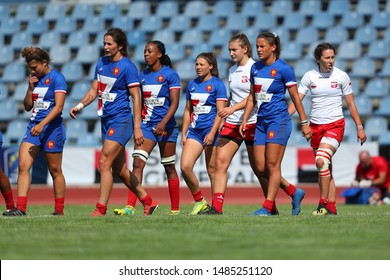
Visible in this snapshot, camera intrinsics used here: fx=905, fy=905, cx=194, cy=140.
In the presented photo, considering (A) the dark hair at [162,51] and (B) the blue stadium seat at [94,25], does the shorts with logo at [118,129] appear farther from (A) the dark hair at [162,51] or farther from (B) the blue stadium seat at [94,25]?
(B) the blue stadium seat at [94,25]

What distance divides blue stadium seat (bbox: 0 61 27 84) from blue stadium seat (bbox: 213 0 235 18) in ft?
21.1

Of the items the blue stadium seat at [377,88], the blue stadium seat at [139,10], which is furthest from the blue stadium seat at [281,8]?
the blue stadium seat at [139,10]

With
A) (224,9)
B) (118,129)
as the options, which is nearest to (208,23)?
(224,9)

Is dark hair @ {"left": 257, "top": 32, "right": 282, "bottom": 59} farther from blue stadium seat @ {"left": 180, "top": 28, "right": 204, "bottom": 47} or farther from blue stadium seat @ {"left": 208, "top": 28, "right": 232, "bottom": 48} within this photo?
blue stadium seat @ {"left": 180, "top": 28, "right": 204, "bottom": 47}

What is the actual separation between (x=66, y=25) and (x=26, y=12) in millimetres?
1665

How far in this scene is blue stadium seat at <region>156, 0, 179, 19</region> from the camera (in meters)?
29.4

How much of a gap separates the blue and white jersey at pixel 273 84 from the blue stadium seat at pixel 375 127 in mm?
14476

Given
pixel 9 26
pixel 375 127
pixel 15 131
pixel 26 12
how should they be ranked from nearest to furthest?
pixel 375 127, pixel 15 131, pixel 9 26, pixel 26 12

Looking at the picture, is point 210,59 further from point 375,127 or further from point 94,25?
point 94,25

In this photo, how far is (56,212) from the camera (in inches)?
468

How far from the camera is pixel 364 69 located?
88.6 ft

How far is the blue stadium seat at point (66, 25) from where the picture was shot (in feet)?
98.1

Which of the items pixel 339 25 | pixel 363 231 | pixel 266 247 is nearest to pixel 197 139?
pixel 363 231

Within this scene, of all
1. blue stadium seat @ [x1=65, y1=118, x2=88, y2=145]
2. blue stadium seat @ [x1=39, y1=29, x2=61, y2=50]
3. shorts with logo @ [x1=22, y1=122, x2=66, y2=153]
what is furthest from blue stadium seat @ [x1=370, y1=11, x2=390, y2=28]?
shorts with logo @ [x1=22, y1=122, x2=66, y2=153]
